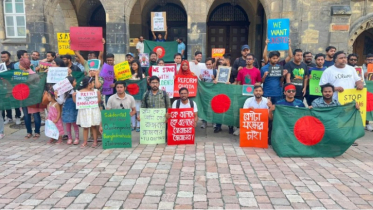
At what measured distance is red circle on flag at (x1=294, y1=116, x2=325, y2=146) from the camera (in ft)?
17.8

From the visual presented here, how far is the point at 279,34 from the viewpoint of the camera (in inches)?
291

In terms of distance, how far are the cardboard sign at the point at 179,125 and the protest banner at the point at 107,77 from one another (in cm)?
219

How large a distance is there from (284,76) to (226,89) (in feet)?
4.44

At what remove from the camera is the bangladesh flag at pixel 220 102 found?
22.3ft

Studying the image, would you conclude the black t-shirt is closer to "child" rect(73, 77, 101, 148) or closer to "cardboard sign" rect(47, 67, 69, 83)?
"child" rect(73, 77, 101, 148)

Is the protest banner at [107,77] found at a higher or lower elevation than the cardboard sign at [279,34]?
lower

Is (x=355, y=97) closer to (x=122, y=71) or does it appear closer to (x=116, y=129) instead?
(x=116, y=129)

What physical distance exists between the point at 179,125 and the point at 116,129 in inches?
51.9

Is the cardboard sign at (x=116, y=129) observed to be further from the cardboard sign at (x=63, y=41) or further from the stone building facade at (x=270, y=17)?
the stone building facade at (x=270, y=17)

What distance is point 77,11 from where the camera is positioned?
15164 millimetres

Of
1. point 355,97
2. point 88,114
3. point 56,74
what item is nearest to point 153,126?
point 88,114

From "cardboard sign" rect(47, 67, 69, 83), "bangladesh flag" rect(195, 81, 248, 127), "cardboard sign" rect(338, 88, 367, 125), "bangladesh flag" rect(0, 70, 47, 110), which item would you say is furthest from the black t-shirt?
"bangladesh flag" rect(0, 70, 47, 110)

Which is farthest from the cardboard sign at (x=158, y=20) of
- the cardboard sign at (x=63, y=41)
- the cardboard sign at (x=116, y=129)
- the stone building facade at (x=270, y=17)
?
the cardboard sign at (x=116, y=129)

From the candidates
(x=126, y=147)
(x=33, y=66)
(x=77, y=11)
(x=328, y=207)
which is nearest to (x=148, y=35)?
(x=77, y=11)
